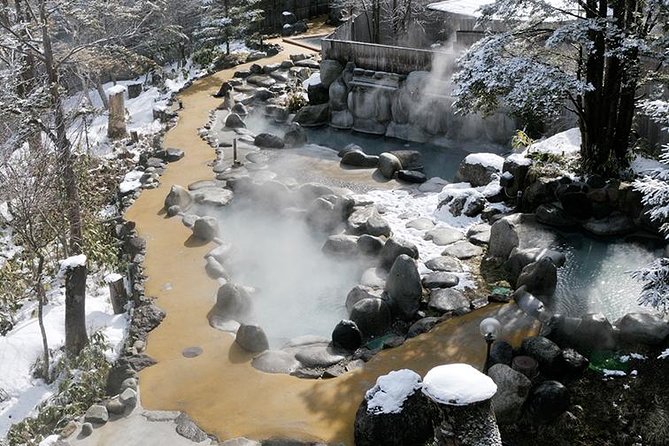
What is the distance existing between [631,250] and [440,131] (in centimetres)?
915

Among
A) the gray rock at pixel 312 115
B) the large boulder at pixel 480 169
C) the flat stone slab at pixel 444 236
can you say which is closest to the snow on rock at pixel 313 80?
the gray rock at pixel 312 115

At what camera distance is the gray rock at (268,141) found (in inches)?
818

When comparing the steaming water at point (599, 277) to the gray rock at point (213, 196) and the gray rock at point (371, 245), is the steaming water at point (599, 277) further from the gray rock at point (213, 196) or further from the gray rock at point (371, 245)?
the gray rock at point (213, 196)

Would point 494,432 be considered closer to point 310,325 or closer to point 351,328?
point 351,328

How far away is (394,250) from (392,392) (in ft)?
15.4

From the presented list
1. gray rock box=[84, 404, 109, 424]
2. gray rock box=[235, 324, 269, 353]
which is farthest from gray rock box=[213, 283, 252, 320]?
gray rock box=[84, 404, 109, 424]

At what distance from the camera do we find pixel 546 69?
43.4ft

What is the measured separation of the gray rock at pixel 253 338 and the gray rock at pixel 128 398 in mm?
1839

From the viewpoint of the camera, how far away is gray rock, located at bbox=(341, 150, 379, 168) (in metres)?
19.2

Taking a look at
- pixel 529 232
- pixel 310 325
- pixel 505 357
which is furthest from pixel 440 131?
pixel 505 357

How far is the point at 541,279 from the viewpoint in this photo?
11.8 meters

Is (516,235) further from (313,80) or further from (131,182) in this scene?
(313,80)

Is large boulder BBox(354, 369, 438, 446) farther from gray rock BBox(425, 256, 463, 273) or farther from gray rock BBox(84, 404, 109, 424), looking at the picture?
gray rock BBox(425, 256, 463, 273)

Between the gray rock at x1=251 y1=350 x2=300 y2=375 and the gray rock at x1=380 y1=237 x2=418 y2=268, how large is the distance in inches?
125
